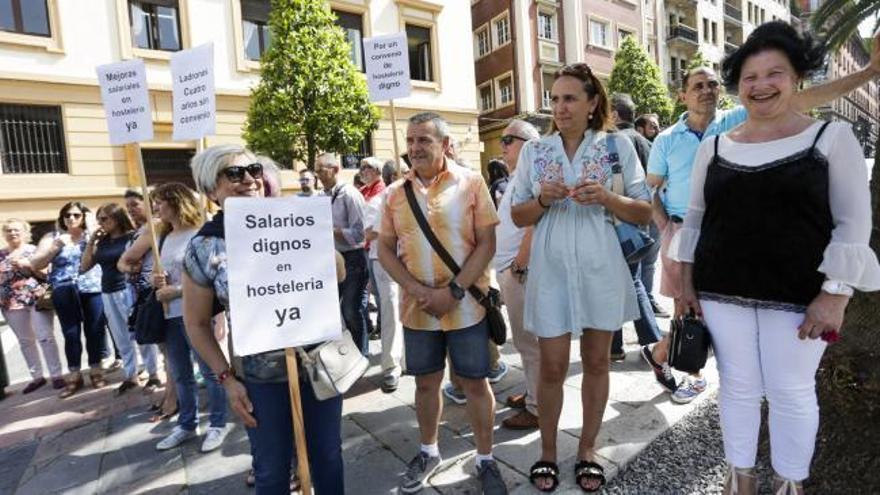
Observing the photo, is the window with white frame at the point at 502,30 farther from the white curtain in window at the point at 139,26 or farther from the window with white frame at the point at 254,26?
the white curtain in window at the point at 139,26

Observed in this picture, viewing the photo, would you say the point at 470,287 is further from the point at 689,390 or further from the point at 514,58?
the point at 514,58

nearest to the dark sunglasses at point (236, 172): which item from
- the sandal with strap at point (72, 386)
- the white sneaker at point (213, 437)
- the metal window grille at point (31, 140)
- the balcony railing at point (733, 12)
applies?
the white sneaker at point (213, 437)

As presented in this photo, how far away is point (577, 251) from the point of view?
2.53 meters

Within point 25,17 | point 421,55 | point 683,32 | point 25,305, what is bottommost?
point 25,305

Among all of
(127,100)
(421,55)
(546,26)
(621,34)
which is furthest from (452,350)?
(621,34)

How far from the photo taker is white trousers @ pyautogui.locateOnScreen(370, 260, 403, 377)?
14.4 feet

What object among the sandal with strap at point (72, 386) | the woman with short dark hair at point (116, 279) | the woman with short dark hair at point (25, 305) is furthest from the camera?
the woman with short dark hair at point (25, 305)

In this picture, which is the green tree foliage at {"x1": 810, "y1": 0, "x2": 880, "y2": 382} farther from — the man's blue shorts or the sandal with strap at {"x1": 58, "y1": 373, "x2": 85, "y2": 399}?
the sandal with strap at {"x1": 58, "y1": 373, "x2": 85, "y2": 399}

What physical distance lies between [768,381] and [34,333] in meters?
6.19

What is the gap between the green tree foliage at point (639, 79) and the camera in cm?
2211

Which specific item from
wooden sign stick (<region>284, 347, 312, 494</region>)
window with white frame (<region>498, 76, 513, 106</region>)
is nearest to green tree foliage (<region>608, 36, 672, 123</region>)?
window with white frame (<region>498, 76, 513, 106</region>)

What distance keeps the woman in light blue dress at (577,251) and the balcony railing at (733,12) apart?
Answer: 41.5 m

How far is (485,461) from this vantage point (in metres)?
2.66

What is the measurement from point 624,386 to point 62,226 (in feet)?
18.5
